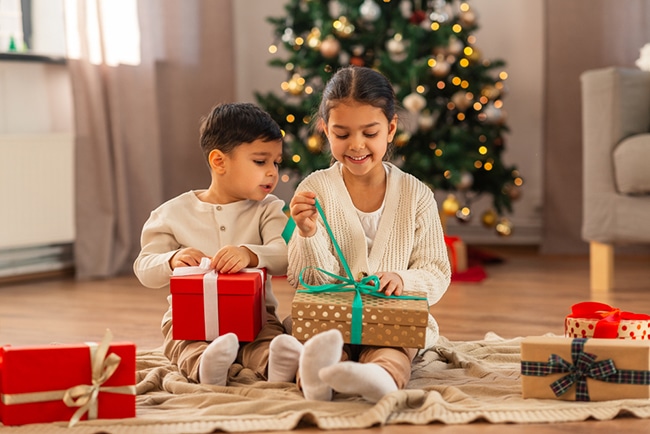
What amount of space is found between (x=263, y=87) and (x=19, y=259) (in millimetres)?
1580

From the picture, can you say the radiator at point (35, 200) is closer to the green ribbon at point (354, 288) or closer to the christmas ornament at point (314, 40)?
the christmas ornament at point (314, 40)

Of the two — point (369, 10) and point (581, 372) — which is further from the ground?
point (369, 10)

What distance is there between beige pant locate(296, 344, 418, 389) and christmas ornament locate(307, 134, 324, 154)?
2016mm

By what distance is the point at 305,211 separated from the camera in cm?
184

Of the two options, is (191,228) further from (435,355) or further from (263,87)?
→ (263,87)

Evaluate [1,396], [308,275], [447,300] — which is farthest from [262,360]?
[447,300]

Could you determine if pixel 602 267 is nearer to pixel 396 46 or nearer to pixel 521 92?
pixel 396 46

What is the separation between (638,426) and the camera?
1.56 meters

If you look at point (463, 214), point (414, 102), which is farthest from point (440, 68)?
point (463, 214)

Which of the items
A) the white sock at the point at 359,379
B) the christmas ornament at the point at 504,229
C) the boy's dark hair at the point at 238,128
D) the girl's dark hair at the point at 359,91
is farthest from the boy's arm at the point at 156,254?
the christmas ornament at the point at 504,229

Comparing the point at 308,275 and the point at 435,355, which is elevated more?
the point at 308,275

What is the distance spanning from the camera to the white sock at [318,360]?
1576mm

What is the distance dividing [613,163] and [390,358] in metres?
1.71

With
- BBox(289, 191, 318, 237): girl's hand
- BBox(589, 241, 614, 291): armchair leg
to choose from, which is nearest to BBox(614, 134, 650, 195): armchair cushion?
BBox(589, 241, 614, 291): armchair leg
